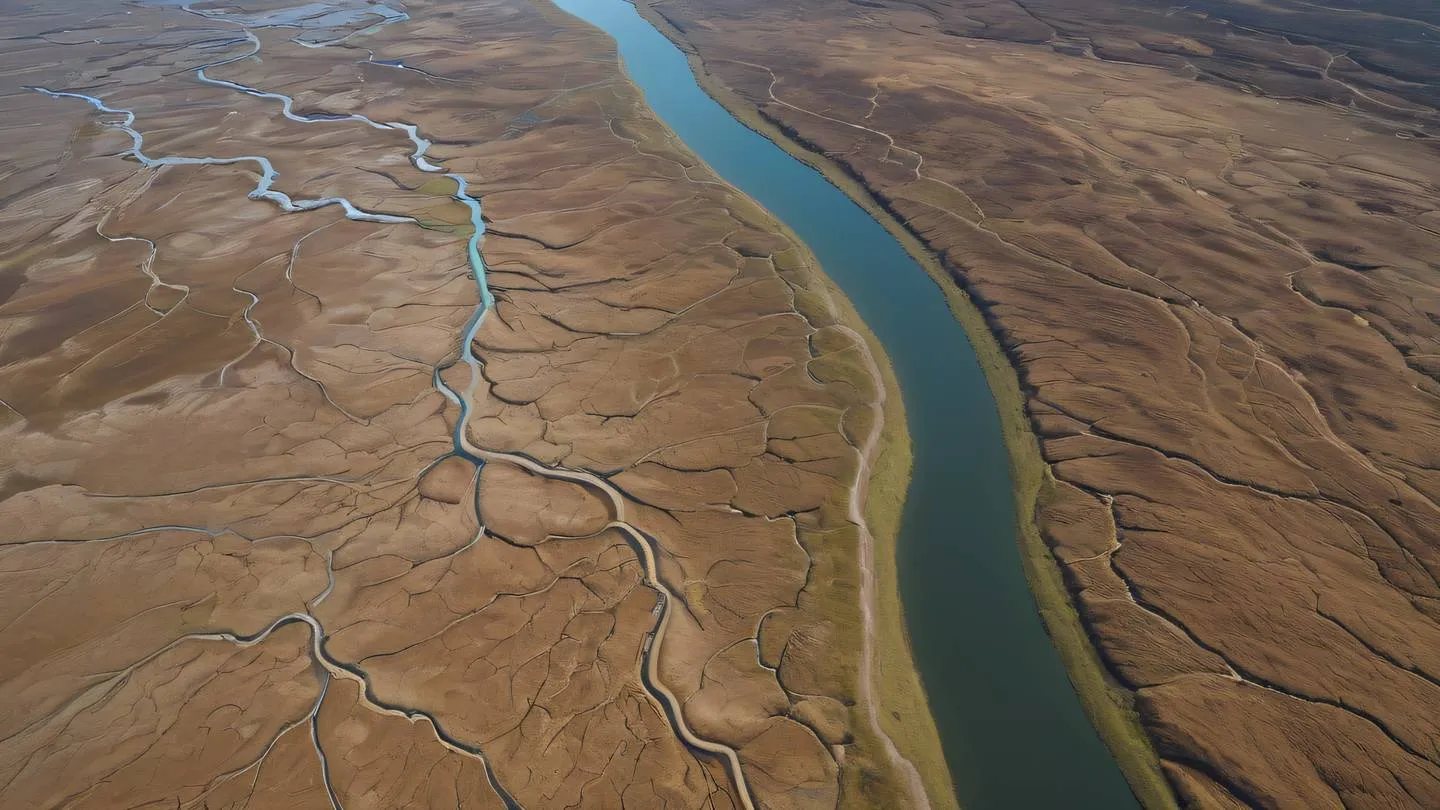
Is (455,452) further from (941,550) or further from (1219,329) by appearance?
(1219,329)

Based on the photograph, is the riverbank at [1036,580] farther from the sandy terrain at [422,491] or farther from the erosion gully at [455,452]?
the erosion gully at [455,452]

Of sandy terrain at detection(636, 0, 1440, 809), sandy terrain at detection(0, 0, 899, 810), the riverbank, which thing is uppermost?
sandy terrain at detection(636, 0, 1440, 809)

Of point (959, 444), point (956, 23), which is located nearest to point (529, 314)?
point (959, 444)

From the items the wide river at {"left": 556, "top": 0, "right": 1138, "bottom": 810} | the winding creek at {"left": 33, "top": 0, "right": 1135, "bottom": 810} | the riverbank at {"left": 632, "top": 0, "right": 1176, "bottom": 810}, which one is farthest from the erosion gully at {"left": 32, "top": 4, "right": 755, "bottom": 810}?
the wide river at {"left": 556, "top": 0, "right": 1138, "bottom": 810}

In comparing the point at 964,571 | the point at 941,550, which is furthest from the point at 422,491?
the point at 964,571

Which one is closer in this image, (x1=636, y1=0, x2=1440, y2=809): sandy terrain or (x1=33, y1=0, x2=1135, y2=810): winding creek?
(x1=33, y1=0, x2=1135, y2=810): winding creek

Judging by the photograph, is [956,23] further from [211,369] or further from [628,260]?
[211,369]

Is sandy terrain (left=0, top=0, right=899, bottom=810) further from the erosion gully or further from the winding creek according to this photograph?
the winding creek
